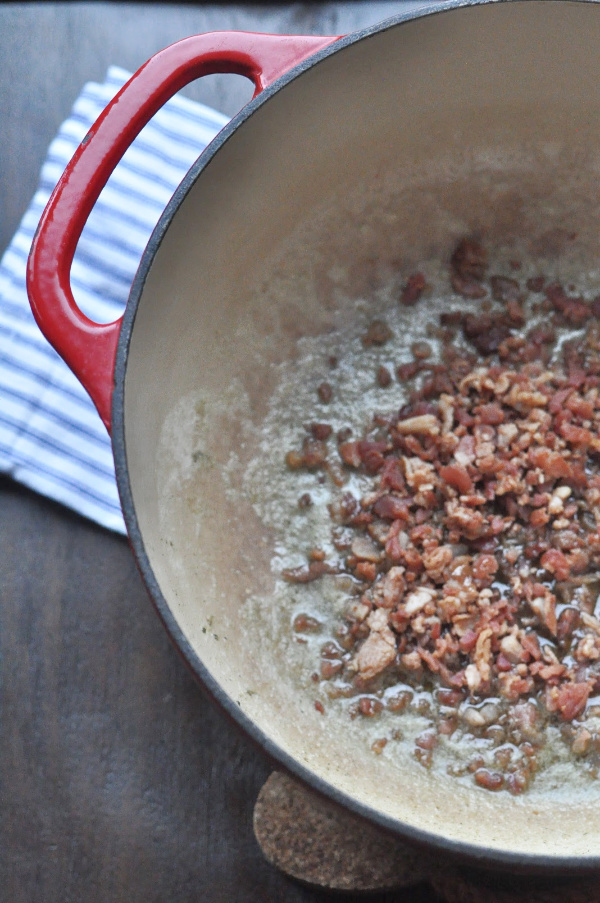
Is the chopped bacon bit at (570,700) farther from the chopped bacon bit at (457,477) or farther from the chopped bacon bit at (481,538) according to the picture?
the chopped bacon bit at (457,477)

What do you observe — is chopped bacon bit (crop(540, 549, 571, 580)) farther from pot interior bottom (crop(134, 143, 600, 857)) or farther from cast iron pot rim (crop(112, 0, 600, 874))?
cast iron pot rim (crop(112, 0, 600, 874))

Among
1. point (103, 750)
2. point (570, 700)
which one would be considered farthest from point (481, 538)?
point (103, 750)

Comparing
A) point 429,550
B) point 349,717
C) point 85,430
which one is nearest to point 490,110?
point 429,550

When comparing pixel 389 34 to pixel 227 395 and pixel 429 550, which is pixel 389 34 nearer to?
pixel 227 395

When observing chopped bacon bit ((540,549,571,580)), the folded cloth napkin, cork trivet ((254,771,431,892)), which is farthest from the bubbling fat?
the folded cloth napkin

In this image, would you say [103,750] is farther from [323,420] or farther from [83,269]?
[83,269]

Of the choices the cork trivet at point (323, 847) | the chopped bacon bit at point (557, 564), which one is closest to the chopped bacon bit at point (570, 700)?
the chopped bacon bit at point (557, 564)

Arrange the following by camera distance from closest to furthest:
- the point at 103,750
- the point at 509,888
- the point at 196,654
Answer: the point at 196,654, the point at 509,888, the point at 103,750
